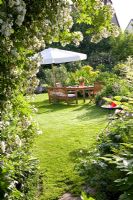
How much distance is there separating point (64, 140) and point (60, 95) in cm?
681

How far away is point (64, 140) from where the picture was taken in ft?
27.5

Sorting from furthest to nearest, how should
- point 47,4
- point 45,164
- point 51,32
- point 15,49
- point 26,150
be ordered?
point 45,164, point 26,150, point 51,32, point 47,4, point 15,49

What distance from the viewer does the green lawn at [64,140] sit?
5484 millimetres

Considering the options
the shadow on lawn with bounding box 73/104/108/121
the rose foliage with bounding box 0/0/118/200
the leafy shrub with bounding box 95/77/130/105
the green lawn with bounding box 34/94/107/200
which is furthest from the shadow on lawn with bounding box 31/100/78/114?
the rose foliage with bounding box 0/0/118/200

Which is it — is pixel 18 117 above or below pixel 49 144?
above

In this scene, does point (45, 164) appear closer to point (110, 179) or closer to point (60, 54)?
point (110, 179)

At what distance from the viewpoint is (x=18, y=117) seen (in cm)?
434

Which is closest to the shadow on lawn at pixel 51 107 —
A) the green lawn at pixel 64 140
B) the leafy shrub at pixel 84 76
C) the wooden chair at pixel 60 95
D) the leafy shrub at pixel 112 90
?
the green lawn at pixel 64 140

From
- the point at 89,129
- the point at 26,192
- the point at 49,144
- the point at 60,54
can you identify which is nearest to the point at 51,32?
the point at 26,192

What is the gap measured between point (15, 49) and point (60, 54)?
13999 millimetres

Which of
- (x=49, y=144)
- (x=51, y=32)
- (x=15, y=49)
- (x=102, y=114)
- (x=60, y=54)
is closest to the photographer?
(x=15, y=49)

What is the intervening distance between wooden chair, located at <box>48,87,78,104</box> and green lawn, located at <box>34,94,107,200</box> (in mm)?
457

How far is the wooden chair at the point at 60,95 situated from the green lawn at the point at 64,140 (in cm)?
46

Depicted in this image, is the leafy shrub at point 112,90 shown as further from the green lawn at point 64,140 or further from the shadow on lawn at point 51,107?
the shadow on lawn at point 51,107
